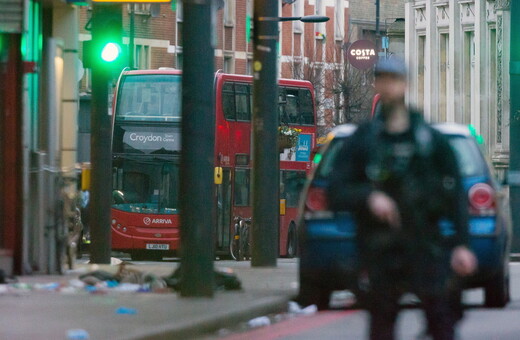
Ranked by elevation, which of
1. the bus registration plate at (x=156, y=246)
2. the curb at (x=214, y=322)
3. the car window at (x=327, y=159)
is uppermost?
the car window at (x=327, y=159)

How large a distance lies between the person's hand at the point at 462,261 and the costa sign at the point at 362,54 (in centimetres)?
5177

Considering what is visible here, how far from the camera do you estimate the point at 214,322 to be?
12.8 metres

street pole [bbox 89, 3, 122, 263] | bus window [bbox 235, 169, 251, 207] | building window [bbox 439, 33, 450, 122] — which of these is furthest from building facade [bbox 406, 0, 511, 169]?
street pole [bbox 89, 3, 122, 263]

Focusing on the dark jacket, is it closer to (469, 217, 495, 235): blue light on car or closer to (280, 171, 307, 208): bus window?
(469, 217, 495, 235): blue light on car

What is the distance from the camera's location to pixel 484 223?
14453 millimetres

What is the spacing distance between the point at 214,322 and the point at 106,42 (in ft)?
33.8

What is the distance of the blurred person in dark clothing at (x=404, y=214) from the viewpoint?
8.00 m

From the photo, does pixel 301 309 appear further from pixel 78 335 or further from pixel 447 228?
pixel 447 228

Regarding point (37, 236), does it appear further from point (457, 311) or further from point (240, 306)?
point (457, 311)

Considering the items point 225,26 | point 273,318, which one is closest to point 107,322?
point 273,318

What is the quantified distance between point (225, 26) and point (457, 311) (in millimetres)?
63845

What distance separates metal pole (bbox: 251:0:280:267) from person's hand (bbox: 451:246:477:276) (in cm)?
1307

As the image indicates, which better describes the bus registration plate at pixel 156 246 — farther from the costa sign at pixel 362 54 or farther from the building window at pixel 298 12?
the building window at pixel 298 12

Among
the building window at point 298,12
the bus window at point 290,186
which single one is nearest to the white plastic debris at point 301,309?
the bus window at point 290,186
